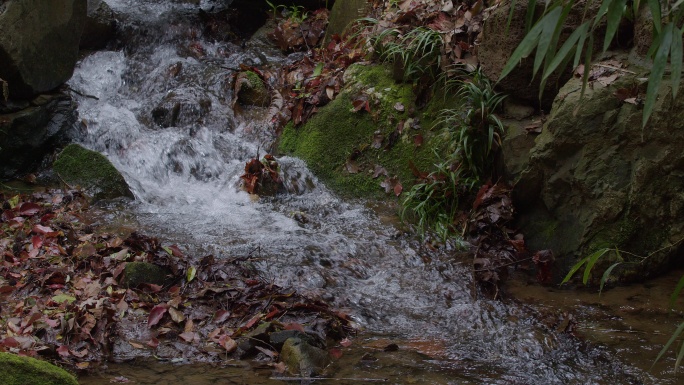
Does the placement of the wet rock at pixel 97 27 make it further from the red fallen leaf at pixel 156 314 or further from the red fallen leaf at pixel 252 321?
the red fallen leaf at pixel 252 321

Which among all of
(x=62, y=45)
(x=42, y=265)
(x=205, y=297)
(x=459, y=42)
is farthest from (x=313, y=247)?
(x=62, y=45)

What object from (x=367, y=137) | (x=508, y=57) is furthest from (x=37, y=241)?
(x=508, y=57)

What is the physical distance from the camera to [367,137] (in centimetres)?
618

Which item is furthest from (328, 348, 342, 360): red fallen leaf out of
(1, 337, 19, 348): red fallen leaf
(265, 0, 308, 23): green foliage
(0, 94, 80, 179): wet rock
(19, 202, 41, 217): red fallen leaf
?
(265, 0, 308, 23): green foliage

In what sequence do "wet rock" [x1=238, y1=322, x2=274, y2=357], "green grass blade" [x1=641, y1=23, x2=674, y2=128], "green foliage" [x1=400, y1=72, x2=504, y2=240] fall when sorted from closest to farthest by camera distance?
"green grass blade" [x1=641, y1=23, x2=674, y2=128], "wet rock" [x1=238, y1=322, x2=274, y2=357], "green foliage" [x1=400, y1=72, x2=504, y2=240]

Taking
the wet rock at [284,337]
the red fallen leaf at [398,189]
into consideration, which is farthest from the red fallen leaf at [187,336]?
the red fallen leaf at [398,189]

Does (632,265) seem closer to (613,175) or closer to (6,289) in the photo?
(613,175)

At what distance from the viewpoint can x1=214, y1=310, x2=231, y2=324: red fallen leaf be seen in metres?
3.65

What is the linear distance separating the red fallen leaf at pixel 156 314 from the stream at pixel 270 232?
388 mm

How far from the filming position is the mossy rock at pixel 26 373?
2.18 meters

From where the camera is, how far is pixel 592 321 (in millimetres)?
3729

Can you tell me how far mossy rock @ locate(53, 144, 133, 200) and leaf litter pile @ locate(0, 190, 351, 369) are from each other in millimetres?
936

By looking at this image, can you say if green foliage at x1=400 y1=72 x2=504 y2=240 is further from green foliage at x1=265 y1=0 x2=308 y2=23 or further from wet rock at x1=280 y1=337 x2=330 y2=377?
green foliage at x1=265 y1=0 x2=308 y2=23

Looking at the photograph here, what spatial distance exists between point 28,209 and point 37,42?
1727 mm
